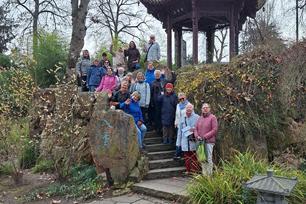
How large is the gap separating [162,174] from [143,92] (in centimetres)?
216

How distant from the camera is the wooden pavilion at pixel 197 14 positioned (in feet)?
40.1

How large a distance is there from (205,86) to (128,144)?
237 centimetres

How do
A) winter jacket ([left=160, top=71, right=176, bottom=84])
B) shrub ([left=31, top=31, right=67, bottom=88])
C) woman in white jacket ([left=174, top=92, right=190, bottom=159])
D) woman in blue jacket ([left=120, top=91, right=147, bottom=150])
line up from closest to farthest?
woman in white jacket ([left=174, top=92, right=190, bottom=159]) < woman in blue jacket ([left=120, top=91, right=147, bottom=150]) < winter jacket ([left=160, top=71, right=176, bottom=84]) < shrub ([left=31, top=31, right=67, bottom=88])

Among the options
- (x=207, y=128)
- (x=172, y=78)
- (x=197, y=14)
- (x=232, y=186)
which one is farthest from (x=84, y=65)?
(x=232, y=186)

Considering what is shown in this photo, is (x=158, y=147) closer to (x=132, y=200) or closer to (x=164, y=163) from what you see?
(x=164, y=163)

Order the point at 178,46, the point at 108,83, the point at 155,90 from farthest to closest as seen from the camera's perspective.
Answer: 1. the point at 178,46
2. the point at 108,83
3. the point at 155,90

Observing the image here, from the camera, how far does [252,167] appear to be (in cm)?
696

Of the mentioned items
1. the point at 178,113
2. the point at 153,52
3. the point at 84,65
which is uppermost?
the point at 153,52

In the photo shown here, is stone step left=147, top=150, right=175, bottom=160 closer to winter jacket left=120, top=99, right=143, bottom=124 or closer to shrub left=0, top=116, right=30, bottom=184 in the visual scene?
winter jacket left=120, top=99, right=143, bottom=124

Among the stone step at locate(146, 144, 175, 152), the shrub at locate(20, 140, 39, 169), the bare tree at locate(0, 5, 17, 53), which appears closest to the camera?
the stone step at locate(146, 144, 175, 152)

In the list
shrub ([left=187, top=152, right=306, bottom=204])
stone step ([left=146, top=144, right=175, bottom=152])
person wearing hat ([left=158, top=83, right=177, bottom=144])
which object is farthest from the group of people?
shrub ([left=187, top=152, right=306, bottom=204])

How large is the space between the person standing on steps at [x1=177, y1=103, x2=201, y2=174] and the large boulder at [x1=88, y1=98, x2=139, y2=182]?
3.61 feet

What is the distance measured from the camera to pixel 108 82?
1056 centimetres

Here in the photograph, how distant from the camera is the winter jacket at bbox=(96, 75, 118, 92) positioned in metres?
10.5
